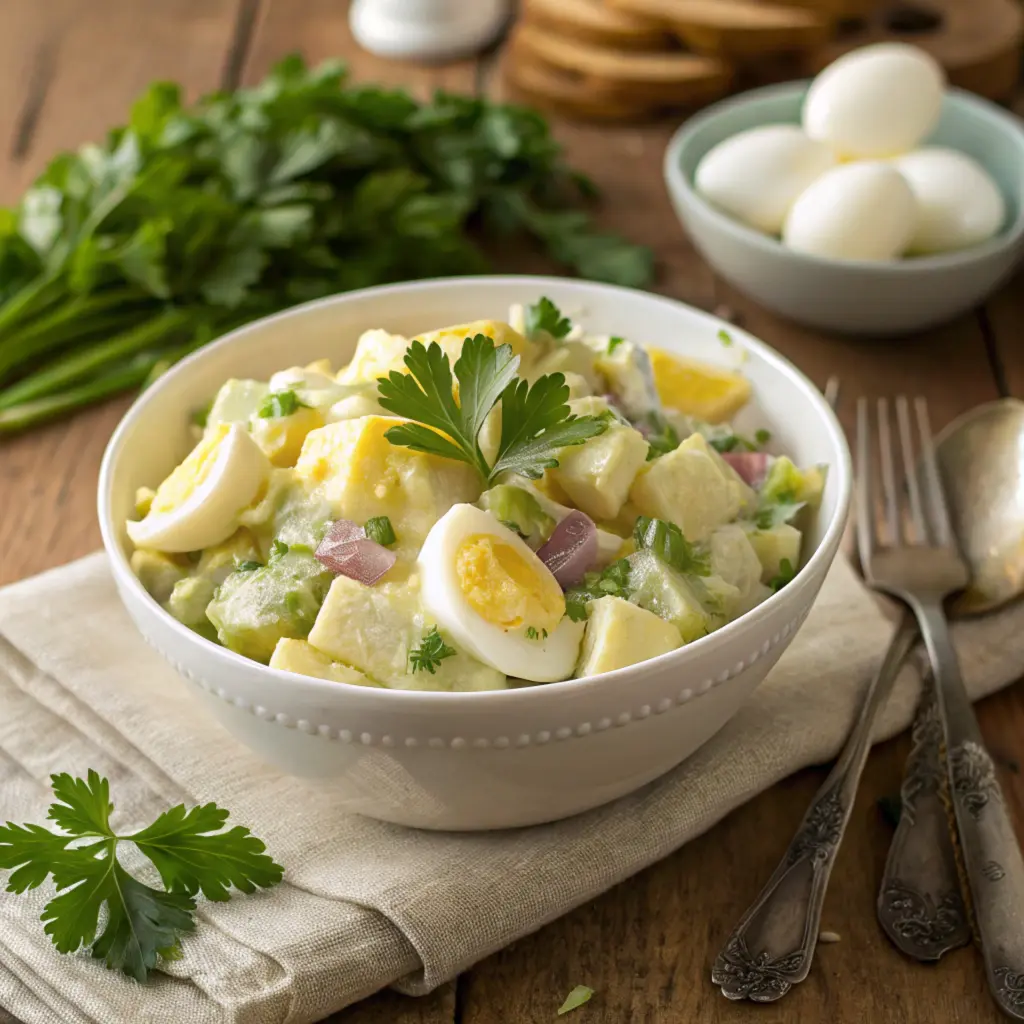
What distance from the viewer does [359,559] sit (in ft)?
6.08

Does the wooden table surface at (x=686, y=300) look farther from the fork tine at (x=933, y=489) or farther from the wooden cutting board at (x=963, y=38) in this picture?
the wooden cutting board at (x=963, y=38)

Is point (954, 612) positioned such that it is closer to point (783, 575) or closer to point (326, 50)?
point (783, 575)

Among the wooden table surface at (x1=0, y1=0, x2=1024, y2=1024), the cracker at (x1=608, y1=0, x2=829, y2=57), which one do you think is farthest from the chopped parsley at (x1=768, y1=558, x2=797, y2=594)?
the cracker at (x1=608, y1=0, x2=829, y2=57)

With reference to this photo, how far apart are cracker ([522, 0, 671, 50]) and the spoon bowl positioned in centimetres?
189

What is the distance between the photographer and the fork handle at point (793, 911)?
1821mm

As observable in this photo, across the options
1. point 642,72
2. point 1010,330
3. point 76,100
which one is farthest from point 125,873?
point 76,100

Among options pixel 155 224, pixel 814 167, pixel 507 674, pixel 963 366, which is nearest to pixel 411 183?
pixel 155 224

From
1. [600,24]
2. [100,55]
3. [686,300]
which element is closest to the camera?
[686,300]

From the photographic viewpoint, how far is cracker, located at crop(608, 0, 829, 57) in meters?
3.94

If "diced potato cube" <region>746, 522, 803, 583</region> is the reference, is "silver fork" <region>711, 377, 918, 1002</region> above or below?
below

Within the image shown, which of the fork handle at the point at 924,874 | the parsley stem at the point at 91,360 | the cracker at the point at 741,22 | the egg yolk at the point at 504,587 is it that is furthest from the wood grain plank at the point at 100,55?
the fork handle at the point at 924,874

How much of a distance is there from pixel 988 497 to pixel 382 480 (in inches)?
50.5

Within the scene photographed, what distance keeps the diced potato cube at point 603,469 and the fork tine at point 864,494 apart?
733 millimetres

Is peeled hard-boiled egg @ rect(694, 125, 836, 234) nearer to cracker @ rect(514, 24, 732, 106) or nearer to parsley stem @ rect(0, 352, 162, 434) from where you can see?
cracker @ rect(514, 24, 732, 106)
